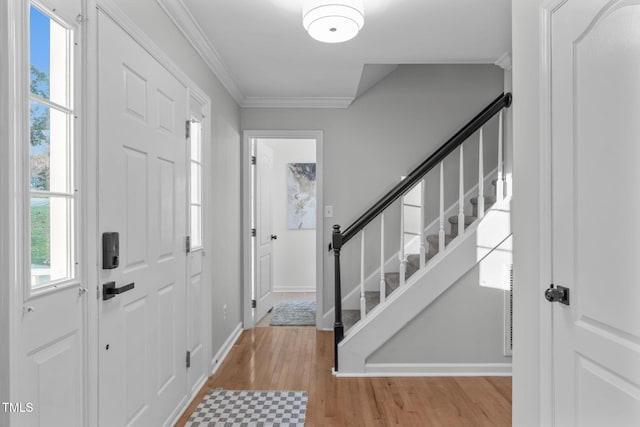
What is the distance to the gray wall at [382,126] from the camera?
3951 millimetres

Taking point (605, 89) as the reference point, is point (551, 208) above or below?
below

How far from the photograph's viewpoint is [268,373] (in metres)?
2.93

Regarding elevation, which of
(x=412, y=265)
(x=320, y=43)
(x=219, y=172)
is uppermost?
(x=320, y=43)

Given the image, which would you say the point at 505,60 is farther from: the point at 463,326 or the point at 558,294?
the point at 558,294

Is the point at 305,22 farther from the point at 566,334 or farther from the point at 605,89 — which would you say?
the point at 566,334

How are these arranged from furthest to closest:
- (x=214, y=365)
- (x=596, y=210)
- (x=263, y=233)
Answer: (x=263, y=233) < (x=214, y=365) < (x=596, y=210)

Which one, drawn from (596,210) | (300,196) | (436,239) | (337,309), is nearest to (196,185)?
(337,309)

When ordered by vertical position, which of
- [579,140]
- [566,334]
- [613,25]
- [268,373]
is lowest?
[268,373]

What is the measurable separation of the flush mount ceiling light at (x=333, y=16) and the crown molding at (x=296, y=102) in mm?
1761

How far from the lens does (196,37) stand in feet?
8.11

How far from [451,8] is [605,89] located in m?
1.40

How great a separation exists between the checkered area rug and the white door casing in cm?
168

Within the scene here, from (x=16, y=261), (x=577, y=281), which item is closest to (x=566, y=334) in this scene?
(x=577, y=281)

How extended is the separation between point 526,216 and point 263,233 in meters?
3.30
